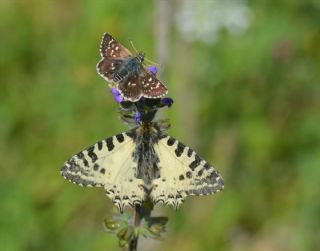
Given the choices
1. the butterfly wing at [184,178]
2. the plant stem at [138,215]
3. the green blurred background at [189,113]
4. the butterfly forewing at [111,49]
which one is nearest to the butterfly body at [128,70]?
the butterfly forewing at [111,49]

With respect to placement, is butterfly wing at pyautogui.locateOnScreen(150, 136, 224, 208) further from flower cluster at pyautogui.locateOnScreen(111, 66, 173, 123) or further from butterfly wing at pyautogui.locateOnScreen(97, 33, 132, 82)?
butterfly wing at pyautogui.locateOnScreen(97, 33, 132, 82)

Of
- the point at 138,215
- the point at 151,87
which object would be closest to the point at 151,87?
the point at 151,87

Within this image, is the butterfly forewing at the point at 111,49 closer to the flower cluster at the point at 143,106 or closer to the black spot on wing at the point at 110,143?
the flower cluster at the point at 143,106

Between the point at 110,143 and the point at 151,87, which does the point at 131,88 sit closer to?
the point at 151,87

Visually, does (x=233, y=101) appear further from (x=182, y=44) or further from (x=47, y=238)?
(x=47, y=238)

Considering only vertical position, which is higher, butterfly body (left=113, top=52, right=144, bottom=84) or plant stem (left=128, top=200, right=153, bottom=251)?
butterfly body (left=113, top=52, right=144, bottom=84)

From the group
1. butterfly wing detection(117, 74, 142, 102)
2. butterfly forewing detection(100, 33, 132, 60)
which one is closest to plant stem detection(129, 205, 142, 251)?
butterfly wing detection(117, 74, 142, 102)
